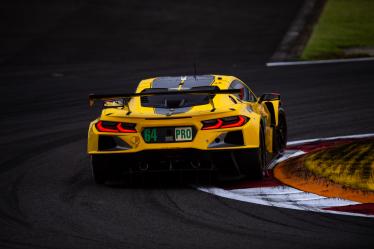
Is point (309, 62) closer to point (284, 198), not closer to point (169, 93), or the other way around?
point (169, 93)

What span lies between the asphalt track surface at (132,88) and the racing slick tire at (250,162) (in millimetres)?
567

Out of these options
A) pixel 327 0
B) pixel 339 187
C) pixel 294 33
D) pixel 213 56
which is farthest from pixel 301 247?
pixel 327 0

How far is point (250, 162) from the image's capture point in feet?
32.8

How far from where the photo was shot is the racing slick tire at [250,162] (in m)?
9.94

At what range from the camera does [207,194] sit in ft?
31.5

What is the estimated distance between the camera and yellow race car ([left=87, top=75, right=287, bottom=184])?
32.2ft

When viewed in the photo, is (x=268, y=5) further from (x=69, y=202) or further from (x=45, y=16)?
(x=69, y=202)

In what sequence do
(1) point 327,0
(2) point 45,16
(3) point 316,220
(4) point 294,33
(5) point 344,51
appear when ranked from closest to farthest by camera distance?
(3) point 316,220, (5) point 344,51, (4) point 294,33, (2) point 45,16, (1) point 327,0

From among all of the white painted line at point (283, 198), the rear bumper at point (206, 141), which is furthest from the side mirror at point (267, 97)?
the white painted line at point (283, 198)

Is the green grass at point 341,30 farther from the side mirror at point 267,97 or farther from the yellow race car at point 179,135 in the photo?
the yellow race car at point 179,135

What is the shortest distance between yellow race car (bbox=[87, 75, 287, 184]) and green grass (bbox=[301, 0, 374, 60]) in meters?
13.4

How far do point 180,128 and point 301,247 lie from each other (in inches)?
117

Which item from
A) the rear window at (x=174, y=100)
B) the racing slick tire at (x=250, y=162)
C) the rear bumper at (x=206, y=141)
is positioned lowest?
the racing slick tire at (x=250, y=162)

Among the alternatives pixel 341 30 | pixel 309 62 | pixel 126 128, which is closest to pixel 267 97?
pixel 126 128
